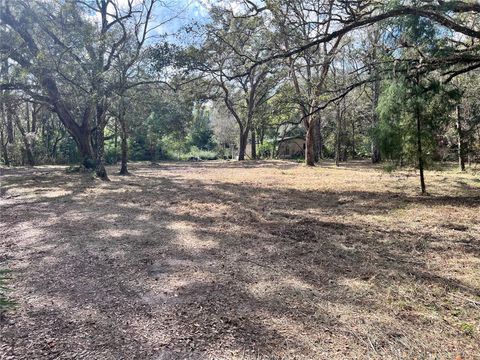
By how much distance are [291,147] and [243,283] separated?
112 ft

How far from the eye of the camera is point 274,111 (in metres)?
13.6

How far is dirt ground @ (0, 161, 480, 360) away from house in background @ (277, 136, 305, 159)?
28.8m

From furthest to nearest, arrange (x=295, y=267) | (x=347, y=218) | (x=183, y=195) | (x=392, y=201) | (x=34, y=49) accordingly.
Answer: (x=34, y=49) < (x=183, y=195) < (x=392, y=201) < (x=347, y=218) < (x=295, y=267)

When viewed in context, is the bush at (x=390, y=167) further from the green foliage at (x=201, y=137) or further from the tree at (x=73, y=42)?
the green foliage at (x=201, y=137)

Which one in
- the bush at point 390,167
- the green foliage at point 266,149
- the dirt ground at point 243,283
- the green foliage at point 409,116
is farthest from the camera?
the green foliage at point 266,149

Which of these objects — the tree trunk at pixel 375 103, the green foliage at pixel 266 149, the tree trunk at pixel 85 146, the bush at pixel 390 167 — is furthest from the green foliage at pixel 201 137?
the bush at pixel 390 167

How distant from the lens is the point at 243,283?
10.6 ft

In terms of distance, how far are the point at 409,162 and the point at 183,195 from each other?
5.80 m

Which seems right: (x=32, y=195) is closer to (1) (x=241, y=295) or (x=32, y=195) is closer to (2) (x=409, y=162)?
(1) (x=241, y=295)

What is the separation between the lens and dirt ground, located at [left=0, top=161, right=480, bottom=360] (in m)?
2.24

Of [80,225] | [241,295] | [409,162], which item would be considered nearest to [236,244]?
[241,295]

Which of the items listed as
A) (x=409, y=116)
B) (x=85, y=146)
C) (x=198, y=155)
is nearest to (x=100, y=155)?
(x=85, y=146)

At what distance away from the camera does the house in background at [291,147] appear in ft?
116

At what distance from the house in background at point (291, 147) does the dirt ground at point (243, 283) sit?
94.4 feet
